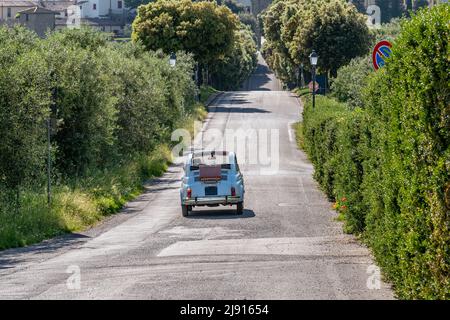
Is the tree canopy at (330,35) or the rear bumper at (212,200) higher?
the tree canopy at (330,35)

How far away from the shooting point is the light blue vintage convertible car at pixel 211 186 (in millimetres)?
27500

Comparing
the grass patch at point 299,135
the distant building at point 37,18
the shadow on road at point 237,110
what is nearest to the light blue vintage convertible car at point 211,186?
the grass patch at point 299,135

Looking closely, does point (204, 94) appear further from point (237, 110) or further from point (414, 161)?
point (414, 161)

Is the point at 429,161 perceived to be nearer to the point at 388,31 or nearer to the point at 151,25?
the point at 151,25

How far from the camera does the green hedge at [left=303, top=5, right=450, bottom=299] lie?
1085 centimetres

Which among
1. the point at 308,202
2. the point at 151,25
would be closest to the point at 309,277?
the point at 308,202

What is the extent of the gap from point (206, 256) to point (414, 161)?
6.56 meters

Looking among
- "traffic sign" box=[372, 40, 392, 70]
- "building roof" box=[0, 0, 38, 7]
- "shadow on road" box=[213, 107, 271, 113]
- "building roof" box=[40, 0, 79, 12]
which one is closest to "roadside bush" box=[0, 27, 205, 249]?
"traffic sign" box=[372, 40, 392, 70]

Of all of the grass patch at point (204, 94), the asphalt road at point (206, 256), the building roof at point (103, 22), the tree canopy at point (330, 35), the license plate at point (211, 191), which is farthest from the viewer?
the building roof at point (103, 22)

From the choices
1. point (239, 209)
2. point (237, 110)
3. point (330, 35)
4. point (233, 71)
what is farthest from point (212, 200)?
point (233, 71)

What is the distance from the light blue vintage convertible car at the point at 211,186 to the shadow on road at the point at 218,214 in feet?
0.89

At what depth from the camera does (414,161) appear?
11961mm

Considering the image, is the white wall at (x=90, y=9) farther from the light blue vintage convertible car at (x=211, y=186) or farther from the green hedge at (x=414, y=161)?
the green hedge at (x=414, y=161)

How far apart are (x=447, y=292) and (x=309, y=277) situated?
4.13 m
